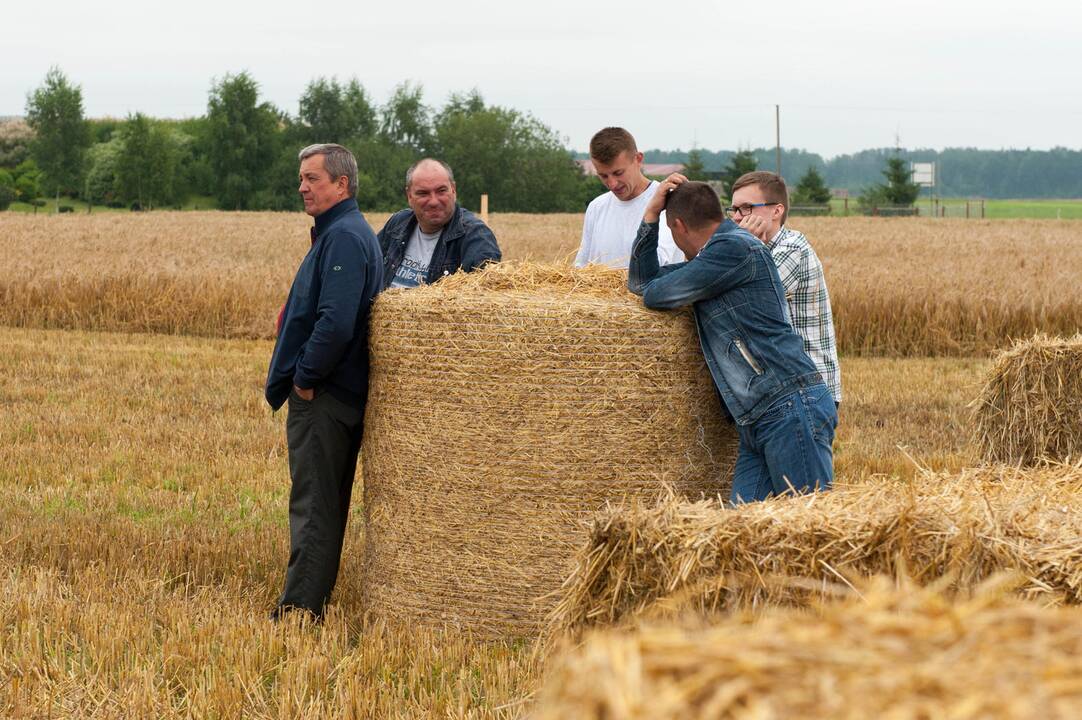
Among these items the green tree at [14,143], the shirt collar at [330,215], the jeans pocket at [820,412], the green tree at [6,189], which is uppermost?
the green tree at [14,143]

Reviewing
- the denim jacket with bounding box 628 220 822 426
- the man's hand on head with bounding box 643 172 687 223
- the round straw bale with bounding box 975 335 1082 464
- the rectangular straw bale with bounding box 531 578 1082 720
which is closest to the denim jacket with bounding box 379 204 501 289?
the man's hand on head with bounding box 643 172 687 223

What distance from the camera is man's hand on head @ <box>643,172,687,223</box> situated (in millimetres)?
5199

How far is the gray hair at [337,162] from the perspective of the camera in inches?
230

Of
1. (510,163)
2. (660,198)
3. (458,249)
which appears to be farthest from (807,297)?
(510,163)

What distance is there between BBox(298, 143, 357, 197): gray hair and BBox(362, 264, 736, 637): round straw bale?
77 centimetres

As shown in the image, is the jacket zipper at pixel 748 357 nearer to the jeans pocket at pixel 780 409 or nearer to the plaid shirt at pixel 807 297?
the jeans pocket at pixel 780 409

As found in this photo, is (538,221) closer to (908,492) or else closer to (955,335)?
(955,335)

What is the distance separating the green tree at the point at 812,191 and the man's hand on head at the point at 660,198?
6908 centimetres

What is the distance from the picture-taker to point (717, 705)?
5.22 feet

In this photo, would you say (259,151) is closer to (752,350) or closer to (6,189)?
(6,189)

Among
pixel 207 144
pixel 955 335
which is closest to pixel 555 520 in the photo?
pixel 955 335

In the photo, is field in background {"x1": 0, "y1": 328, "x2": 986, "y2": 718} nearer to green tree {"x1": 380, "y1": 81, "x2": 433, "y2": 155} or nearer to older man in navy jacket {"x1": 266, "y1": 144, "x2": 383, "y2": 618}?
older man in navy jacket {"x1": 266, "y1": 144, "x2": 383, "y2": 618}

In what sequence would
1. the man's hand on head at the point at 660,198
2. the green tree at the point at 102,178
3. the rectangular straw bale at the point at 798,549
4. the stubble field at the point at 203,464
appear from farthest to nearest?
the green tree at the point at 102,178 → the man's hand on head at the point at 660,198 → the stubble field at the point at 203,464 → the rectangular straw bale at the point at 798,549

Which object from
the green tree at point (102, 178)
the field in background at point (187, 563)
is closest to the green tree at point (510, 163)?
the green tree at point (102, 178)
